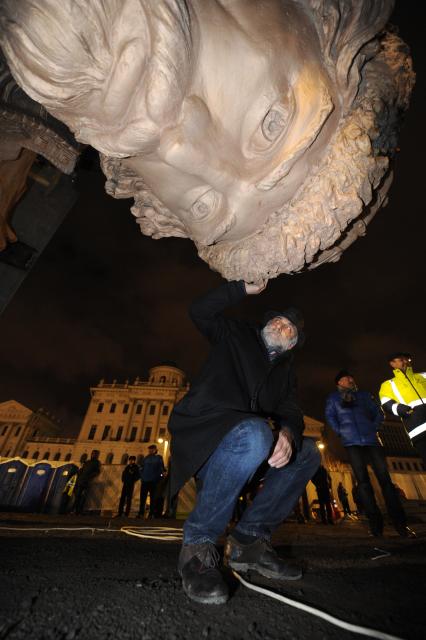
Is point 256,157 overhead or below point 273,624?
overhead

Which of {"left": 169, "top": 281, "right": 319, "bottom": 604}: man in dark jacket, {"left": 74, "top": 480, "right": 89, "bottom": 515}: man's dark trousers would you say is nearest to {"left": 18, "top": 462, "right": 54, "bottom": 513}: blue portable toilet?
{"left": 74, "top": 480, "right": 89, "bottom": 515}: man's dark trousers

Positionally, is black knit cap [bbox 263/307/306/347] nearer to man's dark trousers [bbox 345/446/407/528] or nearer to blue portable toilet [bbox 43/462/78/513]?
man's dark trousers [bbox 345/446/407/528]

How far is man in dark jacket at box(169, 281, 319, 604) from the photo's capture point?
5.43 ft

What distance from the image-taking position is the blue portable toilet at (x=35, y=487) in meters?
8.34

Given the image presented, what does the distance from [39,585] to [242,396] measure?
134 cm

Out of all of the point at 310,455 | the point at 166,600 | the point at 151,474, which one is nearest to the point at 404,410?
the point at 310,455

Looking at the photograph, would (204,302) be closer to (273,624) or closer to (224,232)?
(224,232)

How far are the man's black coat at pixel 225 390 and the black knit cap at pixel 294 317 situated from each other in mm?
148

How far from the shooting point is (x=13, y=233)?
17.7ft

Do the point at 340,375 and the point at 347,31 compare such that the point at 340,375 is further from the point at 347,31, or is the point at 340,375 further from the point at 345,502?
the point at 345,502

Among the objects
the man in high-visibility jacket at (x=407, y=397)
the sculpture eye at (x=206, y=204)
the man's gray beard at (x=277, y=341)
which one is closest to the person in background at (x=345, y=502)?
the man in high-visibility jacket at (x=407, y=397)

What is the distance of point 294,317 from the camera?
2420 mm

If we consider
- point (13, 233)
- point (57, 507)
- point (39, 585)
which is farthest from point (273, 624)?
point (57, 507)

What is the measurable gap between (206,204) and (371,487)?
13.4 ft
